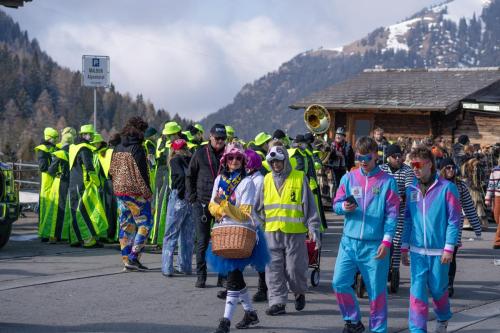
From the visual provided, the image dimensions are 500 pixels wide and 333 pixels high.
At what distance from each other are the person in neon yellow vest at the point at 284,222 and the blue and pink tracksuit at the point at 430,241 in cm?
143

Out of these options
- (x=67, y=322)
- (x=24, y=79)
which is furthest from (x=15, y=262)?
(x=24, y=79)

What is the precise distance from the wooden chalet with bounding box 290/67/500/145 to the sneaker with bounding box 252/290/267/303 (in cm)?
1918

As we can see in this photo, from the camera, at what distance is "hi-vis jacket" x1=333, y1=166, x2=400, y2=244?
782 cm

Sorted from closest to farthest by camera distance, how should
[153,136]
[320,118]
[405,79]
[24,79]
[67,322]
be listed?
1. [67,322]
2. [153,136]
3. [320,118]
4. [405,79]
5. [24,79]

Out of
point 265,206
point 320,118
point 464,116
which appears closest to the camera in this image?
point 265,206

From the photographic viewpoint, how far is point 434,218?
775cm

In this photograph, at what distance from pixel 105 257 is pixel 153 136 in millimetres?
2483

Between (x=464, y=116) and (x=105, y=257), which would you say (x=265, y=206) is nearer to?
(x=105, y=257)

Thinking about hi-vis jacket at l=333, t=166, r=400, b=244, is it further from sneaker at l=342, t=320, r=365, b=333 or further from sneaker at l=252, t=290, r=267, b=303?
sneaker at l=252, t=290, r=267, b=303

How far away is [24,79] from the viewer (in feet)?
386

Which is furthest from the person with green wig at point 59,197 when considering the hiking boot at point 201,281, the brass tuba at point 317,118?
the brass tuba at point 317,118

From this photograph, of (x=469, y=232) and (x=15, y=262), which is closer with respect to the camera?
(x=15, y=262)

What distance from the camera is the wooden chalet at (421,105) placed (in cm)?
2825

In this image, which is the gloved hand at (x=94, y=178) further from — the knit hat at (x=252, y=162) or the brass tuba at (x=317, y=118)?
the brass tuba at (x=317, y=118)
